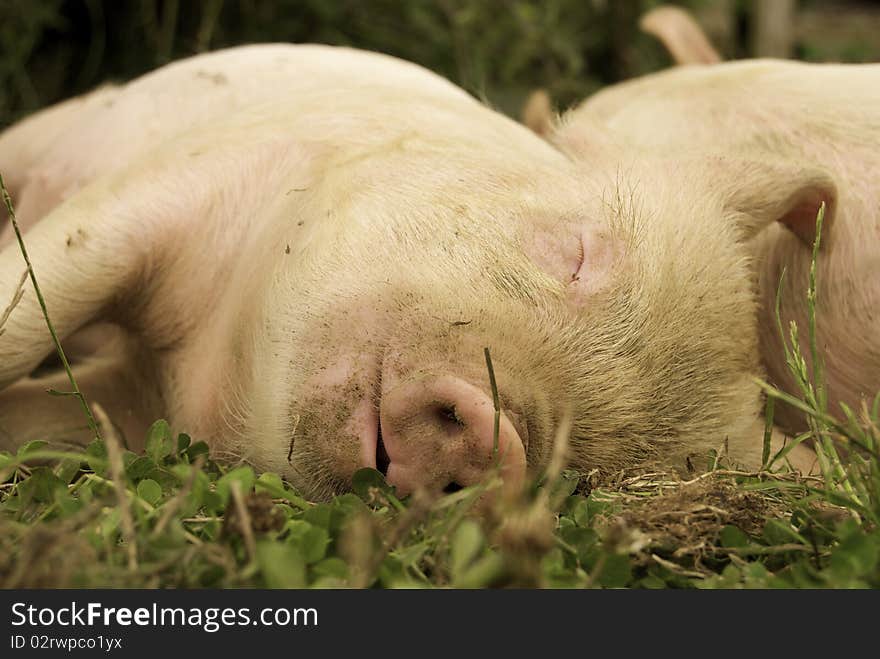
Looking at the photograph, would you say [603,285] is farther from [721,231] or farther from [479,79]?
[479,79]

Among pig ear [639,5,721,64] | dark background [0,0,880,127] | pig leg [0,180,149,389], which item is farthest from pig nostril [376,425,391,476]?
pig ear [639,5,721,64]

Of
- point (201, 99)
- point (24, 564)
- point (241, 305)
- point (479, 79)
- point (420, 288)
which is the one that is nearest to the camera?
point (24, 564)

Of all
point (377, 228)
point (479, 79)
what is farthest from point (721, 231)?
point (479, 79)

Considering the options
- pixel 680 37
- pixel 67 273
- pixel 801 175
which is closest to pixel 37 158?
pixel 67 273

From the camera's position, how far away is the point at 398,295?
2094mm

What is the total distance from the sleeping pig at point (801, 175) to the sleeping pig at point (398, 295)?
8cm

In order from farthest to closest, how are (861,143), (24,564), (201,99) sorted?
(201,99) → (861,143) → (24,564)

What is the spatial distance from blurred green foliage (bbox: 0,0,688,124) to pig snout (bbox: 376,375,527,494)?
3607 millimetres

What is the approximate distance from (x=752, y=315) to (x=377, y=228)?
94cm

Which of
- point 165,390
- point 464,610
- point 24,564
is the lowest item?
point 165,390

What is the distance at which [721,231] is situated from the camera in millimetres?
2570

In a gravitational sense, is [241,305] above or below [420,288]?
below

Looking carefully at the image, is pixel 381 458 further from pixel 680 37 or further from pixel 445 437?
pixel 680 37

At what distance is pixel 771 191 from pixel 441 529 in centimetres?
141
